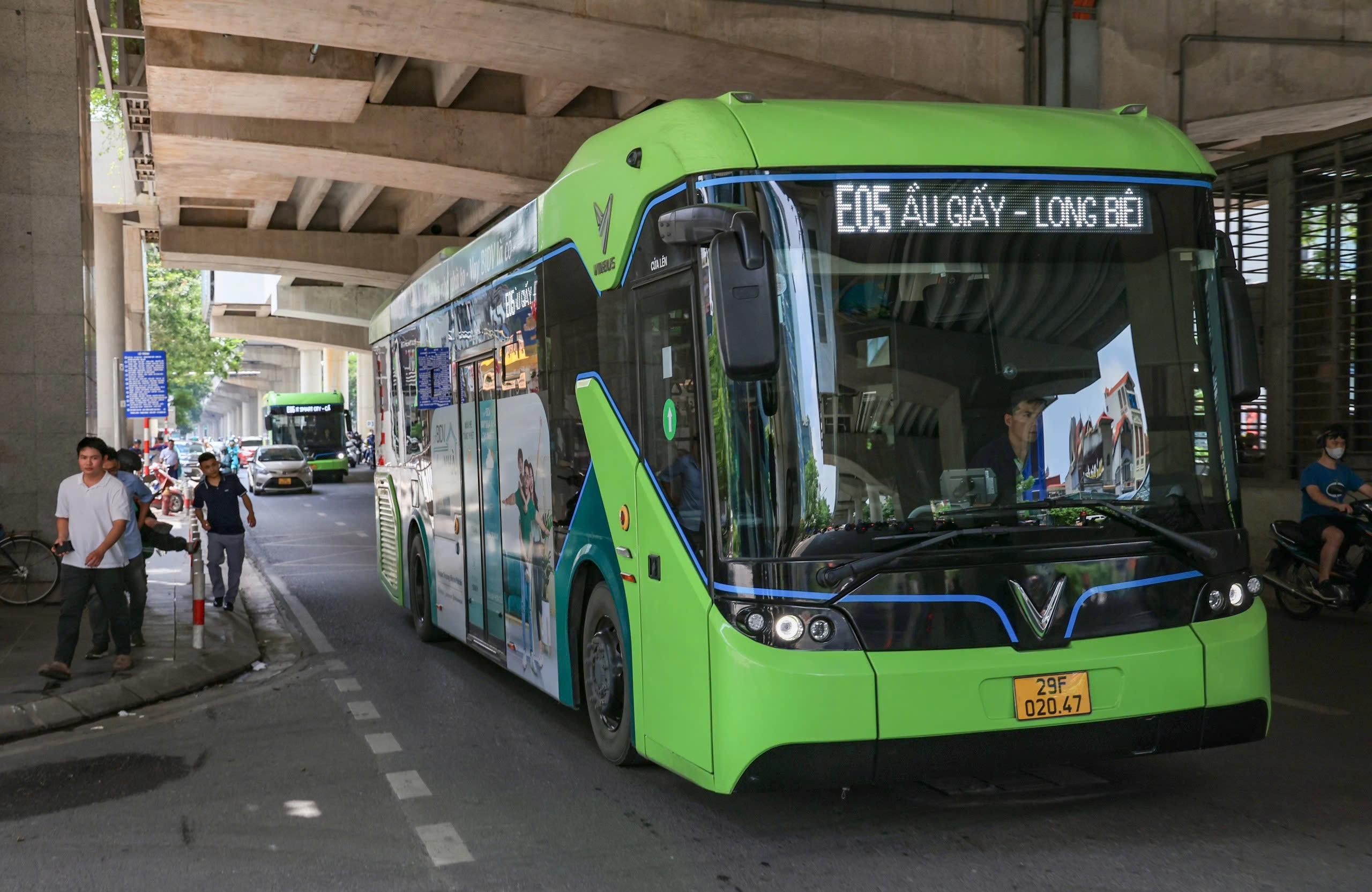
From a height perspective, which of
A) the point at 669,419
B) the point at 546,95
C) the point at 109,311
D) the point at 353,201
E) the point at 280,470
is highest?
the point at 353,201

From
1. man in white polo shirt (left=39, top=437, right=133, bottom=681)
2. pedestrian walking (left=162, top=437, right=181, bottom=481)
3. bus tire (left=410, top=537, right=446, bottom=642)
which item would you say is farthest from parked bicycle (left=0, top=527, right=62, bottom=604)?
pedestrian walking (left=162, top=437, right=181, bottom=481)

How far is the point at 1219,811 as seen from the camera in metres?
6.09

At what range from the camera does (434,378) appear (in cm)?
1110

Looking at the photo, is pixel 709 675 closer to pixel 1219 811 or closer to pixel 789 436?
pixel 789 436

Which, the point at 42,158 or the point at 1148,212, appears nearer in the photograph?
the point at 1148,212

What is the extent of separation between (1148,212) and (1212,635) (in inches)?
70.3

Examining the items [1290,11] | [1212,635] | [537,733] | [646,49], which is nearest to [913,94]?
[646,49]

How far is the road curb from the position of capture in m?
8.95

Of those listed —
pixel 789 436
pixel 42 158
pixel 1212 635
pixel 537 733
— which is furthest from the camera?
pixel 42 158

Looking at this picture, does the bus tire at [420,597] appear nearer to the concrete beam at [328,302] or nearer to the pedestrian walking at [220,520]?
the pedestrian walking at [220,520]

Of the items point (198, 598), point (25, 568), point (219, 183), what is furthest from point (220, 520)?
point (219, 183)

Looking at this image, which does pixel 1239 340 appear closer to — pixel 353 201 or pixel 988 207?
pixel 988 207

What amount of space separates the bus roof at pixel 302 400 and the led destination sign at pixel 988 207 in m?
48.1

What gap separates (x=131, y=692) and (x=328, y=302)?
140 feet
